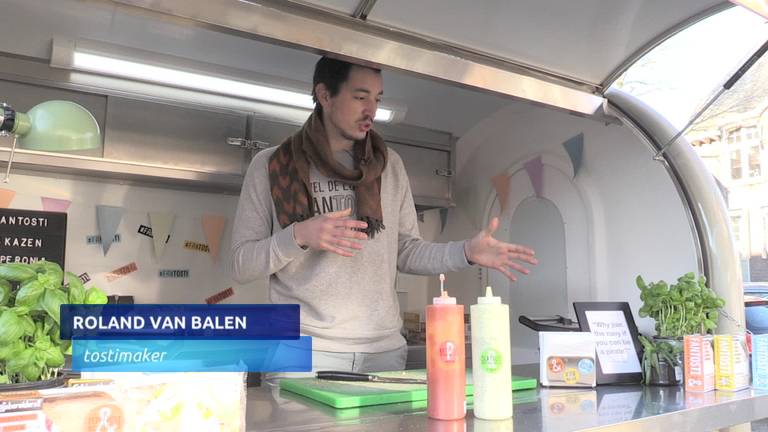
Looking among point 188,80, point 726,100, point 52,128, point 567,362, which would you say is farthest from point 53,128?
point 726,100

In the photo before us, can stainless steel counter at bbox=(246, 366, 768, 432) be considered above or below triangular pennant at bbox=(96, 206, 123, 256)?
below

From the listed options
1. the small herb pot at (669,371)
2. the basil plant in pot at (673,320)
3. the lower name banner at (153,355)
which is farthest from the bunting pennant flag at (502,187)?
the lower name banner at (153,355)

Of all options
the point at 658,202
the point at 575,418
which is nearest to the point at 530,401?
the point at 575,418

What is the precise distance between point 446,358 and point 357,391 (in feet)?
0.76

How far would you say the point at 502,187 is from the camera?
230 cm

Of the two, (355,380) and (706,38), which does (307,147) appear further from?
(706,38)

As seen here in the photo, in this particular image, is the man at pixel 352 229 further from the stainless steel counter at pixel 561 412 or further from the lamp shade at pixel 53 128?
the lamp shade at pixel 53 128

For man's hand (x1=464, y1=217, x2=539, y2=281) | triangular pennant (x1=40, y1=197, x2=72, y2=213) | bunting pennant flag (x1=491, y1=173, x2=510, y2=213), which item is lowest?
man's hand (x1=464, y1=217, x2=539, y2=281)

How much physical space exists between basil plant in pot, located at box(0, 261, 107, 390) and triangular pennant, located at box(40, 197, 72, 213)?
5.70 ft

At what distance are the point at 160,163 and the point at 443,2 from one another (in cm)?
147

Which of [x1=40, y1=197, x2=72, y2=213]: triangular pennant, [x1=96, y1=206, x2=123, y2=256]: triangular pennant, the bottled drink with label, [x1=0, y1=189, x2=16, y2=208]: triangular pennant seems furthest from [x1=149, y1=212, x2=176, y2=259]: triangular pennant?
the bottled drink with label

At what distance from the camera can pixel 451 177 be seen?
8.80 feet

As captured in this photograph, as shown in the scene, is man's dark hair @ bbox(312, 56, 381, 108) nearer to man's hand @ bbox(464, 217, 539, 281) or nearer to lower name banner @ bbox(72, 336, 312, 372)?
man's hand @ bbox(464, 217, 539, 281)

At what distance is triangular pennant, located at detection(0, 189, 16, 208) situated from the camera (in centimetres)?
211
